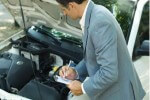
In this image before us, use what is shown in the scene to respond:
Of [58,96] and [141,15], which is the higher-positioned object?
[141,15]

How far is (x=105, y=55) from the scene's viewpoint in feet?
5.80

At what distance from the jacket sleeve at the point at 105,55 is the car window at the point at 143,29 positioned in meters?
1.09

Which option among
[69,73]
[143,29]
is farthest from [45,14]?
[143,29]

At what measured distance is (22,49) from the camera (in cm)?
286

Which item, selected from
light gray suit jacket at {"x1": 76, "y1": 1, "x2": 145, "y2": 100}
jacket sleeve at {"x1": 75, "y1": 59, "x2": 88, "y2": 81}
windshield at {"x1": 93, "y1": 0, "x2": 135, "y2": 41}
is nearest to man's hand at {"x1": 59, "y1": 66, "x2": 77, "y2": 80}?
jacket sleeve at {"x1": 75, "y1": 59, "x2": 88, "y2": 81}

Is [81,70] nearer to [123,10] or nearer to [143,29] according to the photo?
[123,10]

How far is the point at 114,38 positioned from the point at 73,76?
59 cm

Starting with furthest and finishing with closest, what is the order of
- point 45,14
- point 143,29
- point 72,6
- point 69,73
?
point 143,29 → point 45,14 → point 69,73 → point 72,6

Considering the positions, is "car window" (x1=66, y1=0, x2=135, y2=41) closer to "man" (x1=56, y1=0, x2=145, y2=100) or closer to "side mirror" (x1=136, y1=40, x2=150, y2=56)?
"side mirror" (x1=136, y1=40, x2=150, y2=56)

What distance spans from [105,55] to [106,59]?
2cm

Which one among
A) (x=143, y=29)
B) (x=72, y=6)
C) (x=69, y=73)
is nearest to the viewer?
(x=72, y=6)

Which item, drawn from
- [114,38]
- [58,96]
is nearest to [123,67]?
[114,38]

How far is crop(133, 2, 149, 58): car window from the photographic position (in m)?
2.91

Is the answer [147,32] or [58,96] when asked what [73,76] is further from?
[147,32]
